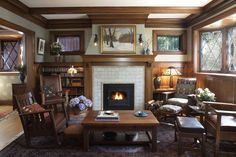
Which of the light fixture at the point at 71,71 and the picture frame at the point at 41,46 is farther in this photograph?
the picture frame at the point at 41,46

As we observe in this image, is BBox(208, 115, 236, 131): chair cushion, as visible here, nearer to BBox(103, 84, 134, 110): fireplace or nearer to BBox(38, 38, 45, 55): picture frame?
BBox(103, 84, 134, 110): fireplace

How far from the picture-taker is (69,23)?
21.2 feet

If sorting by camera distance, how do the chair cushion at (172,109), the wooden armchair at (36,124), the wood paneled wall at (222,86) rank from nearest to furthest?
1. the wooden armchair at (36,124)
2. the wood paneled wall at (222,86)
3. the chair cushion at (172,109)

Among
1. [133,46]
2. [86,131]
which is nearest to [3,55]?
[133,46]

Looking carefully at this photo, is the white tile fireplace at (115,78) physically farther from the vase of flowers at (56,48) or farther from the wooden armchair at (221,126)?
the wooden armchair at (221,126)

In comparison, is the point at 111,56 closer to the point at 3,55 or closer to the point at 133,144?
the point at 133,144

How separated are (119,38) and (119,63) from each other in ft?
2.21

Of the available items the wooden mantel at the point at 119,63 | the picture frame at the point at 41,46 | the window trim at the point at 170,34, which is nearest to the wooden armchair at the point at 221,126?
the wooden mantel at the point at 119,63

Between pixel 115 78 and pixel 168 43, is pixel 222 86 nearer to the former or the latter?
pixel 168 43

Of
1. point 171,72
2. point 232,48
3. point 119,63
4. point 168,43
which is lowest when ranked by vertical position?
point 171,72

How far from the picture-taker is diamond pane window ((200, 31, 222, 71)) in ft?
17.5

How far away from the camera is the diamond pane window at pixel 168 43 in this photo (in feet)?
21.6

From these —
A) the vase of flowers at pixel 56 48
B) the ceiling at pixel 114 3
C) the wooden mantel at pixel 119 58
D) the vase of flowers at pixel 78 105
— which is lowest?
the vase of flowers at pixel 78 105

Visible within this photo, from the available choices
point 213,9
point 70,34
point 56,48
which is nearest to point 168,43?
point 213,9
